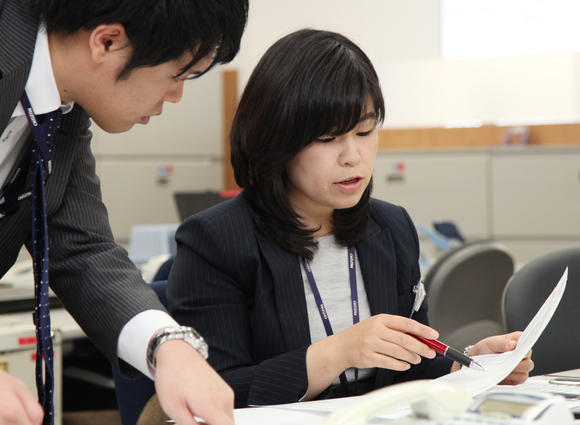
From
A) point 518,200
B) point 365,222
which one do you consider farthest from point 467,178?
point 365,222

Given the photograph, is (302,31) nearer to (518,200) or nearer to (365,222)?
(365,222)

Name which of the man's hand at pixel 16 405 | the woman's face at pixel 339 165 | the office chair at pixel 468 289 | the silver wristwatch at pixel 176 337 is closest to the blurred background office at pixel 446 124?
the office chair at pixel 468 289

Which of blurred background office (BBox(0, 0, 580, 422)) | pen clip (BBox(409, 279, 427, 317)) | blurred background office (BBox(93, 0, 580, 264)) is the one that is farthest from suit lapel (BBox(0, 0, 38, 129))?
blurred background office (BBox(93, 0, 580, 264))

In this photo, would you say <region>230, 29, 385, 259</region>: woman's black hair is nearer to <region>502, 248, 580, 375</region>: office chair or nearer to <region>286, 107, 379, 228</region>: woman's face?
<region>286, 107, 379, 228</region>: woman's face

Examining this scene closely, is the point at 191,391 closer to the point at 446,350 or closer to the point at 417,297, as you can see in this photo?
the point at 446,350

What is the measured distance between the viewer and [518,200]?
4.44 meters

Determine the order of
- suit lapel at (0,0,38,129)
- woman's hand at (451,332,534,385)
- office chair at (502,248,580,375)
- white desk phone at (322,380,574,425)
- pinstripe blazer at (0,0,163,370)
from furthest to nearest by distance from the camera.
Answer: office chair at (502,248,580,375) → woman's hand at (451,332,534,385) → pinstripe blazer at (0,0,163,370) → suit lapel at (0,0,38,129) → white desk phone at (322,380,574,425)

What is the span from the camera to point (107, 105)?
977 mm

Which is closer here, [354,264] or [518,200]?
[354,264]

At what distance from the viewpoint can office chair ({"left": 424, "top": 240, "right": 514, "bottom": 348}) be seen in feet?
7.90

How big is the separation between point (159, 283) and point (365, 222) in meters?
0.39

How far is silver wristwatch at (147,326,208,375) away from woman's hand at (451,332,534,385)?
1.61ft

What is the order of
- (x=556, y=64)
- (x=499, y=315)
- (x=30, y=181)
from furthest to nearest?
(x=556, y=64) → (x=499, y=315) → (x=30, y=181)

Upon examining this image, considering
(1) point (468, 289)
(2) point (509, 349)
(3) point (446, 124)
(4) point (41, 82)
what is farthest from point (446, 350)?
(3) point (446, 124)
